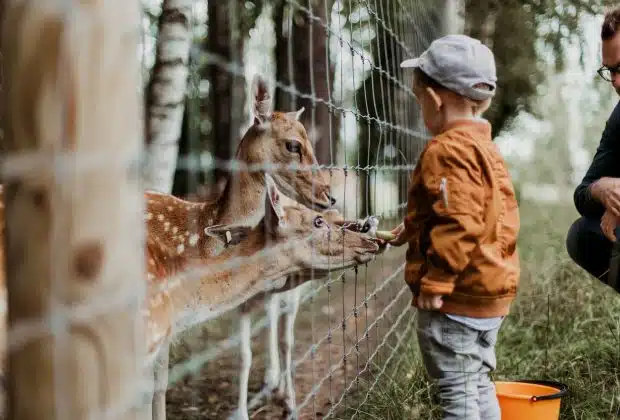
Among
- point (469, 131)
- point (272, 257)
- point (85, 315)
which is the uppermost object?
point (469, 131)

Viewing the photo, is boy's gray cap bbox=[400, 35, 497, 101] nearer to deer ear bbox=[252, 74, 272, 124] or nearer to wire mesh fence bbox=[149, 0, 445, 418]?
wire mesh fence bbox=[149, 0, 445, 418]

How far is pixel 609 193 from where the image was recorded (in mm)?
4312

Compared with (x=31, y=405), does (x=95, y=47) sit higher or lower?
higher

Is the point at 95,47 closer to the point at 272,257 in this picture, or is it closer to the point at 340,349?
the point at 272,257

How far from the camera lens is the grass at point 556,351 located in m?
4.12

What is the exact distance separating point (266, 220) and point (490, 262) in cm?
159

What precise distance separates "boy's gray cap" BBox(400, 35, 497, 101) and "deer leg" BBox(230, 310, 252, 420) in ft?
7.85

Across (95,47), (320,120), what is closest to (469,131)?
(95,47)

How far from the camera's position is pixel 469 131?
10.2ft

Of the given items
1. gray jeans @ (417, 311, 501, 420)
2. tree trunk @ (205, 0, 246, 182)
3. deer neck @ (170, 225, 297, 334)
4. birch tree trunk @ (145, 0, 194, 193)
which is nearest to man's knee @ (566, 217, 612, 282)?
deer neck @ (170, 225, 297, 334)

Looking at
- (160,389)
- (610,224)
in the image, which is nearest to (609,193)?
(610,224)

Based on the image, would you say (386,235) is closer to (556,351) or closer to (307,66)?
(556,351)

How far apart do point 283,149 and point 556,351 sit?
74.2 inches

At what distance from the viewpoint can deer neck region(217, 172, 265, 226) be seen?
4.49 m
